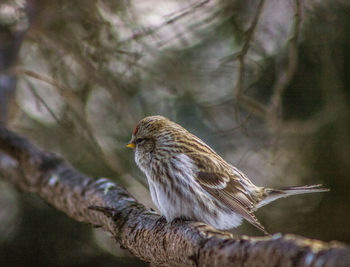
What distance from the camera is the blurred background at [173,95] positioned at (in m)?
2.50

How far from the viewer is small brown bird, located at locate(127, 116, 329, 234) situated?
2.06 meters

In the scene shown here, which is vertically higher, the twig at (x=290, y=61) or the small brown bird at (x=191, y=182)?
the twig at (x=290, y=61)

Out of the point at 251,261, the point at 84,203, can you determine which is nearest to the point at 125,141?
the point at 84,203

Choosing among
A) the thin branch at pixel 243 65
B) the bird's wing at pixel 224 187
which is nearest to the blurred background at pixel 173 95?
the thin branch at pixel 243 65

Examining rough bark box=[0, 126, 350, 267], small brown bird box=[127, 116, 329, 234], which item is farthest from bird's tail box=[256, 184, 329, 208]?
rough bark box=[0, 126, 350, 267]

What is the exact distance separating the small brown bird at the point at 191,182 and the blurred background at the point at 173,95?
216 millimetres

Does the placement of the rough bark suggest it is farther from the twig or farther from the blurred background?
the twig

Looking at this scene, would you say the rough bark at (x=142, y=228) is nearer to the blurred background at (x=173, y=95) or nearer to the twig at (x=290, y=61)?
the blurred background at (x=173, y=95)

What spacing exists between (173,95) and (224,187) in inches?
31.7

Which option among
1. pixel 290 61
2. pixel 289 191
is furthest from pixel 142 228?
pixel 290 61

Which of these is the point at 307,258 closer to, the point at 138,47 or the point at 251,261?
the point at 251,261

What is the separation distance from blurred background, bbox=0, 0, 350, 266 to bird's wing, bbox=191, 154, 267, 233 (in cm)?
19

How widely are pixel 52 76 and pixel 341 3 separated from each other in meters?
1.99

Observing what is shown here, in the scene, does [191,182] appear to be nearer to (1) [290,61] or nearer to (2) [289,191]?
(2) [289,191]
